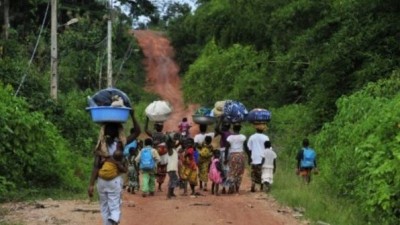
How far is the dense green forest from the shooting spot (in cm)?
1236

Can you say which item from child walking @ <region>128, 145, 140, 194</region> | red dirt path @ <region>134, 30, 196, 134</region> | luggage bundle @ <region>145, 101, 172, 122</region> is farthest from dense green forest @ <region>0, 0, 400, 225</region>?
red dirt path @ <region>134, 30, 196, 134</region>

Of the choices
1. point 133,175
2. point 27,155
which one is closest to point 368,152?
point 133,175

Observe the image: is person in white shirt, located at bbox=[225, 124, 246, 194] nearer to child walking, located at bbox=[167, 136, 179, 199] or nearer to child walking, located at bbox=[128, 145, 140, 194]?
child walking, located at bbox=[167, 136, 179, 199]

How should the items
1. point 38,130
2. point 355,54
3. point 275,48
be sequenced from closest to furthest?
1. point 38,130
2. point 355,54
3. point 275,48

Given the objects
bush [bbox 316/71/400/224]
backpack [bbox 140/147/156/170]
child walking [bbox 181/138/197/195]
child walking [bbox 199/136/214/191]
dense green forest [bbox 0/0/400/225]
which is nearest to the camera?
bush [bbox 316/71/400/224]

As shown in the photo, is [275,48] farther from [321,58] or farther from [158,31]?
[158,31]

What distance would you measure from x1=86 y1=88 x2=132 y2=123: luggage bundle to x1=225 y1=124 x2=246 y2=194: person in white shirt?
667cm

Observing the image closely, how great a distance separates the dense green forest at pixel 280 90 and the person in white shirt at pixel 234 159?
3.16ft

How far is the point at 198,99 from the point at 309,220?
71.8ft

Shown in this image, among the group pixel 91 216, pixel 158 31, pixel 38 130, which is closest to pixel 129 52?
pixel 158 31

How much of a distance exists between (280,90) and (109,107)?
887 inches

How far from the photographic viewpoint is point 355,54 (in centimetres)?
2030

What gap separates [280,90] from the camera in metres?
30.8

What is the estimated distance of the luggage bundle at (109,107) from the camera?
8.82 metres
